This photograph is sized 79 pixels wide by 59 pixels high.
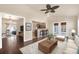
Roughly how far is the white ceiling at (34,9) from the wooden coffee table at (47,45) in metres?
0.66

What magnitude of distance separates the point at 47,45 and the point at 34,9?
96 cm

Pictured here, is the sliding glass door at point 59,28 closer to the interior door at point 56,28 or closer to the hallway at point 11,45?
the interior door at point 56,28

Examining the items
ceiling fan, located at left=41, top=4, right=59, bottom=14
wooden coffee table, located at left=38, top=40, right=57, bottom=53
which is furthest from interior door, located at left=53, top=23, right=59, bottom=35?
ceiling fan, located at left=41, top=4, right=59, bottom=14

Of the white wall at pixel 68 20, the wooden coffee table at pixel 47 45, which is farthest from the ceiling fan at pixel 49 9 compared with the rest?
the wooden coffee table at pixel 47 45

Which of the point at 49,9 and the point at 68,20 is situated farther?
the point at 68,20

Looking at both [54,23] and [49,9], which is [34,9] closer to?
[49,9]

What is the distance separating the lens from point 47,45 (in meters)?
2.42

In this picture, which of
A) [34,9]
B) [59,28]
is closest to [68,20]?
[59,28]

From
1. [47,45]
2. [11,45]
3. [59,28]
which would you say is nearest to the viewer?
[47,45]

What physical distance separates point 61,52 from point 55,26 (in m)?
0.70

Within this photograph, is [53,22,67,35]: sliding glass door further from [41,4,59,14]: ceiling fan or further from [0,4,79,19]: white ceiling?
[41,4,59,14]: ceiling fan

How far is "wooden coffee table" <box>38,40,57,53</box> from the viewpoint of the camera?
236cm
